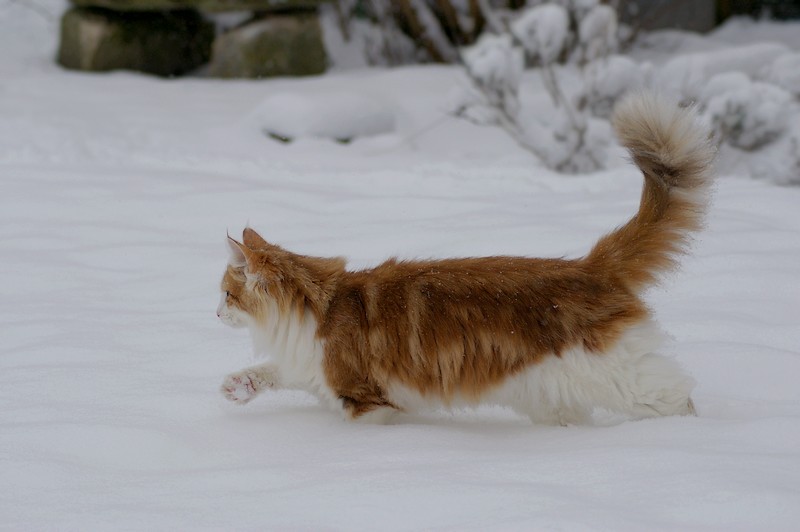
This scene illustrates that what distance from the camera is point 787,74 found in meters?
7.39

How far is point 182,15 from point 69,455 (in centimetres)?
763

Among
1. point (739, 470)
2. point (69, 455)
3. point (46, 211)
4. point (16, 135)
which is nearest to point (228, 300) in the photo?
point (69, 455)

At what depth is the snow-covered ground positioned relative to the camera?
96.5 inches

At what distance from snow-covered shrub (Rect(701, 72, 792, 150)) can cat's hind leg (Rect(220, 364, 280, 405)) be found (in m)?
4.65

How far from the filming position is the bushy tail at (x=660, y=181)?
2.99m

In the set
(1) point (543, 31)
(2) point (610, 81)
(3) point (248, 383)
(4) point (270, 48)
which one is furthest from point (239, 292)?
(4) point (270, 48)

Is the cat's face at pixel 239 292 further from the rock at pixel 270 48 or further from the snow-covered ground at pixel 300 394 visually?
the rock at pixel 270 48

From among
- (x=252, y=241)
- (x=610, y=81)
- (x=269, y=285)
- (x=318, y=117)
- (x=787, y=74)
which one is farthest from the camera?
(x=318, y=117)

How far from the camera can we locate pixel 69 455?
9.40 feet

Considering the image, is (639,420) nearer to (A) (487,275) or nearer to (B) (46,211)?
(A) (487,275)

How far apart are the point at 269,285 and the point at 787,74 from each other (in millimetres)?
5707

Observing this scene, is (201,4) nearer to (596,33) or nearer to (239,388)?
(596,33)

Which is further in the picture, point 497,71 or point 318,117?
point 318,117

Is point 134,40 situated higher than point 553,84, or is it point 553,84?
point 553,84
